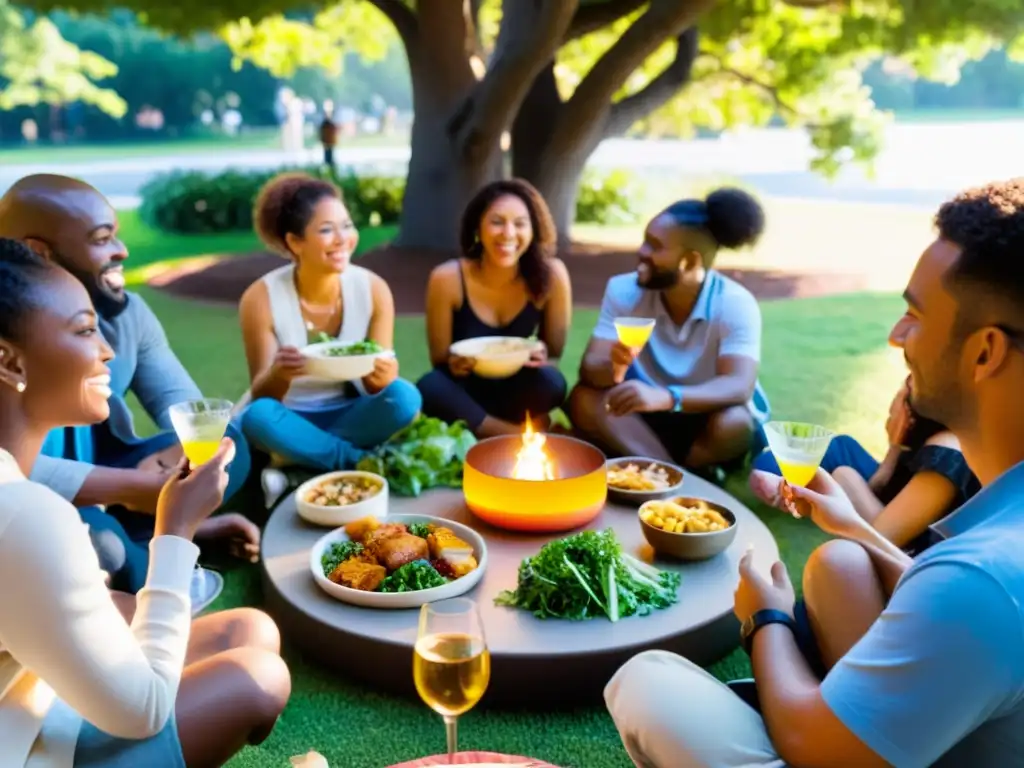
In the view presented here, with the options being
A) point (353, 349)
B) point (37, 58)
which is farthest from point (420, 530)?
point (37, 58)

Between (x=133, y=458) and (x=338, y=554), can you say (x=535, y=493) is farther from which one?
(x=133, y=458)

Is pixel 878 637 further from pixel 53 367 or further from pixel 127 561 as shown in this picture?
pixel 127 561

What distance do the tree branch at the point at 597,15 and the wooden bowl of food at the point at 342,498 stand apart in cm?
848

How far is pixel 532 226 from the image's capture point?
4.75 m

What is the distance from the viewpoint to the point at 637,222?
17.1 m

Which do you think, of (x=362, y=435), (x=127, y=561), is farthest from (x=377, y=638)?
(x=362, y=435)

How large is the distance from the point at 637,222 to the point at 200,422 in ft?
50.2

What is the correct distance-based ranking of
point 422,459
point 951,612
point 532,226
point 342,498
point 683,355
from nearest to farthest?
1. point 951,612
2. point 342,498
3. point 422,459
4. point 683,355
5. point 532,226

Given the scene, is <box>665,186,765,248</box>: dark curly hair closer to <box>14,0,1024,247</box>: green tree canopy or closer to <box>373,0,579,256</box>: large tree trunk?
<box>14,0,1024,247</box>: green tree canopy

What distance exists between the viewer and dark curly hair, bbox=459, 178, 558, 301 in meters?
4.69

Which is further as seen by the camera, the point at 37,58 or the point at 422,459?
the point at 37,58

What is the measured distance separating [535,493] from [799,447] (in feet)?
3.82

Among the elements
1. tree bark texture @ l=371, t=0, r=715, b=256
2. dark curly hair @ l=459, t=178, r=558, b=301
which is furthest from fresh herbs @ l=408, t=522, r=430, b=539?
tree bark texture @ l=371, t=0, r=715, b=256

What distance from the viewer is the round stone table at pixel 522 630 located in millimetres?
2734
